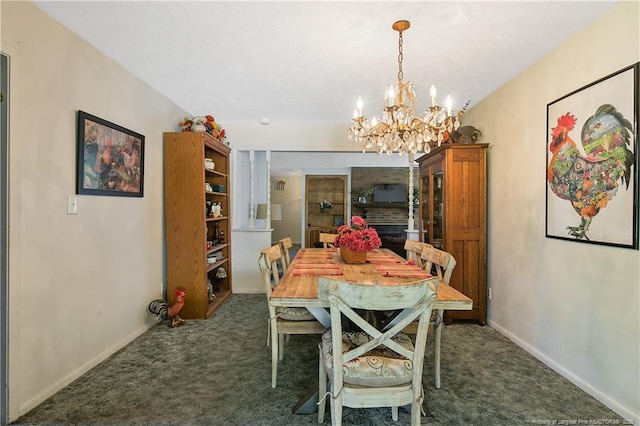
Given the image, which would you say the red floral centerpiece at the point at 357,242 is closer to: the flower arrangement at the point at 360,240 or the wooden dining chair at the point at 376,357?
the flower arrangement at the point at 360,240

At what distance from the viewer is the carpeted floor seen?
1.74 metres

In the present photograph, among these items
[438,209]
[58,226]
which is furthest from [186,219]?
[438,209]

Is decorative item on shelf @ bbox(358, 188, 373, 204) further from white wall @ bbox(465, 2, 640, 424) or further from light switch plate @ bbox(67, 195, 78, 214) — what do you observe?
light switch plate @ bbox(67, 195, 78, 214)

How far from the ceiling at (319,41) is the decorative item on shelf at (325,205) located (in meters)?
5.00

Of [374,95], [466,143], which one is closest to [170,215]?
[374,95]

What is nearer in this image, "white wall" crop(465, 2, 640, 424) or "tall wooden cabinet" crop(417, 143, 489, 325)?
"white wall" crop(465, 2, 640, 424)

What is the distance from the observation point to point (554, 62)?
2.31m

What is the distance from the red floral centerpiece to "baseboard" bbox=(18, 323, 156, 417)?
198 centimetres

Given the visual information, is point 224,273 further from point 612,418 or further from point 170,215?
point 612,418

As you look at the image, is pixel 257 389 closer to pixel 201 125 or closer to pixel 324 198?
pixel 201 125

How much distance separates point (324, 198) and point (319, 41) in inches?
245

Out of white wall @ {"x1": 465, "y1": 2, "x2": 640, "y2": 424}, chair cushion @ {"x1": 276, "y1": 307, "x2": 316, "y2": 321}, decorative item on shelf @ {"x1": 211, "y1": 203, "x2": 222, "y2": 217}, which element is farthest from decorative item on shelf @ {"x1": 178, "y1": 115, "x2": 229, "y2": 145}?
white wall @ {"x1": 465, "y1": 2, "x2": 640, "y2": 424}

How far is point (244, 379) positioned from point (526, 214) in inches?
101

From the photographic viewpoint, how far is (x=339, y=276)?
2.07m
